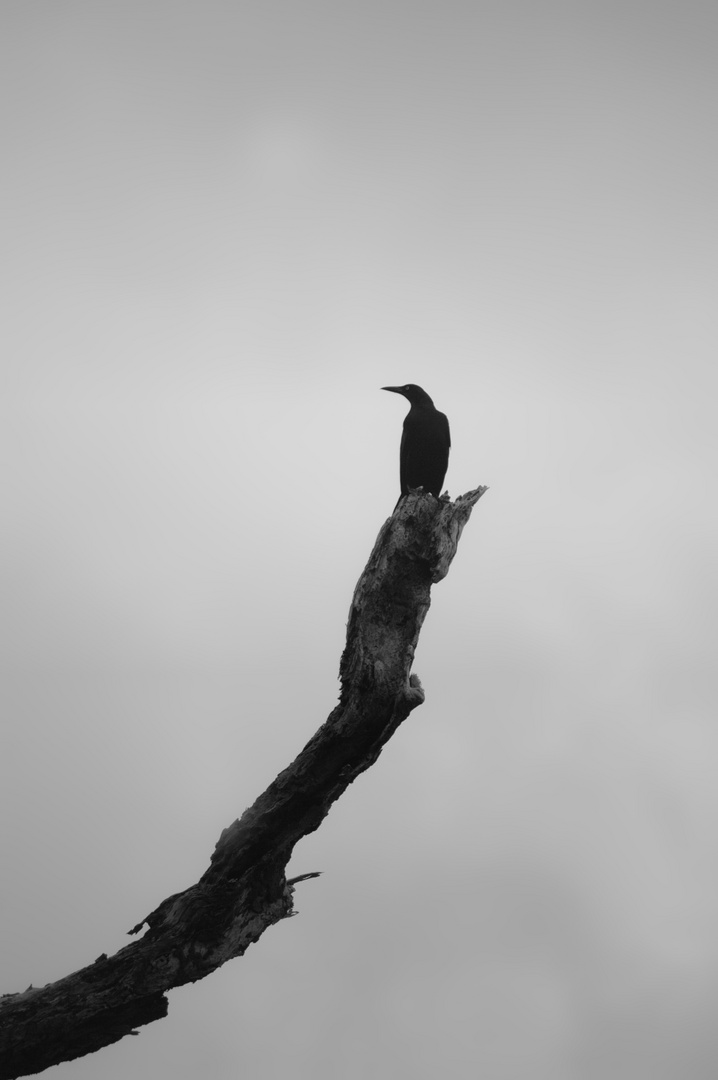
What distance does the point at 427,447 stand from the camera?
13312 millimetres

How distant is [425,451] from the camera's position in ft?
43.7

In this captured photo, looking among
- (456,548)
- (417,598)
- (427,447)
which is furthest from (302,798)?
(427,447)

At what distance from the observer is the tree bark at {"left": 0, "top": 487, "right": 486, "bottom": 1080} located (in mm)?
6805

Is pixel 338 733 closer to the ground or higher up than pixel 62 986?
higher up

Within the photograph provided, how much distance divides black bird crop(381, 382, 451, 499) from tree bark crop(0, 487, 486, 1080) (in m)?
6.20

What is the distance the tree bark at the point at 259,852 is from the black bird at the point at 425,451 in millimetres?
6200

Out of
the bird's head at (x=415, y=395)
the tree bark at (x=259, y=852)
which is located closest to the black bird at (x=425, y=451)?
the bird's head at (x=415, y=395)

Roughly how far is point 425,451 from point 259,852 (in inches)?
305

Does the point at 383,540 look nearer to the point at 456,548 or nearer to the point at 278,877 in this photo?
the point at 456,548

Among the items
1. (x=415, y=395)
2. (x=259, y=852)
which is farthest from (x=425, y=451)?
(x=259, y=852)

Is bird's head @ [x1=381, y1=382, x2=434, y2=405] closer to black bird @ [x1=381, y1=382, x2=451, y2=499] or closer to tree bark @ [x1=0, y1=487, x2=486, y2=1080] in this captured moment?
black bird @ [x1=381, y1=382, x2=451, y2=499]

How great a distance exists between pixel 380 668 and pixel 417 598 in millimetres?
707

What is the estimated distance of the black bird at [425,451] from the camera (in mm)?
13273

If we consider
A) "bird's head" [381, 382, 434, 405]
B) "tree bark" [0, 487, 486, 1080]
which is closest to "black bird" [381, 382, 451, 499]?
"bird's head" [381, 382, 434, 405]
